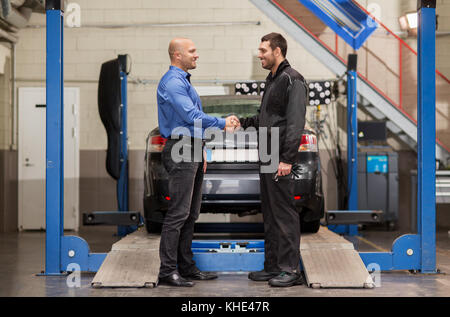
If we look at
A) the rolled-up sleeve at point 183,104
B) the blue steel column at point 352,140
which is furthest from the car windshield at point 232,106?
the blue steel column at point 352,140

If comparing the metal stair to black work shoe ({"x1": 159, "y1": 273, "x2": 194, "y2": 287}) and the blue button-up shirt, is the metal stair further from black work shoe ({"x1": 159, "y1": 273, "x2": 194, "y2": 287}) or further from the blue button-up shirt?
black work shoe ({"x1": 159, "y1": 273, "x2": 194, "y2": 287})

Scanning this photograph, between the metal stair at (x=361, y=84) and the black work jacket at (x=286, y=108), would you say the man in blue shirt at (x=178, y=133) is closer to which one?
the black work jacket at (x=286, y=108)

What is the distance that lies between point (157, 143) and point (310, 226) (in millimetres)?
1805

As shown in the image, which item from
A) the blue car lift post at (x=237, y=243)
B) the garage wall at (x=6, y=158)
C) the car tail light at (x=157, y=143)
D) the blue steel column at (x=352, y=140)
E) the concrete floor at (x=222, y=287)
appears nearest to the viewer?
the concrete floor at (x=222, y=287)

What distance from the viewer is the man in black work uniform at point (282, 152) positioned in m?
4.25

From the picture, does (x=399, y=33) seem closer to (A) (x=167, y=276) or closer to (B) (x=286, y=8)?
(B) (x=286, y=8)

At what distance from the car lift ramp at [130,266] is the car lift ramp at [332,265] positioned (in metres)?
1.25

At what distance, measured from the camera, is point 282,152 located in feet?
14.3

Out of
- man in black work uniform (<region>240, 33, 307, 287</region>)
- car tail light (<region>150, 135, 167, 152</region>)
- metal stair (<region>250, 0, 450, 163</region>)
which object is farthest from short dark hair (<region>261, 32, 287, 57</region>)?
metal stair (<region>250, 0, 450, 163</region>)

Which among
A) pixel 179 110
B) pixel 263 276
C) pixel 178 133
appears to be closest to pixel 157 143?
pixel 178 133

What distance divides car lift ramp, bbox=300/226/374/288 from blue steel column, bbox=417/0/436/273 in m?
0.72
